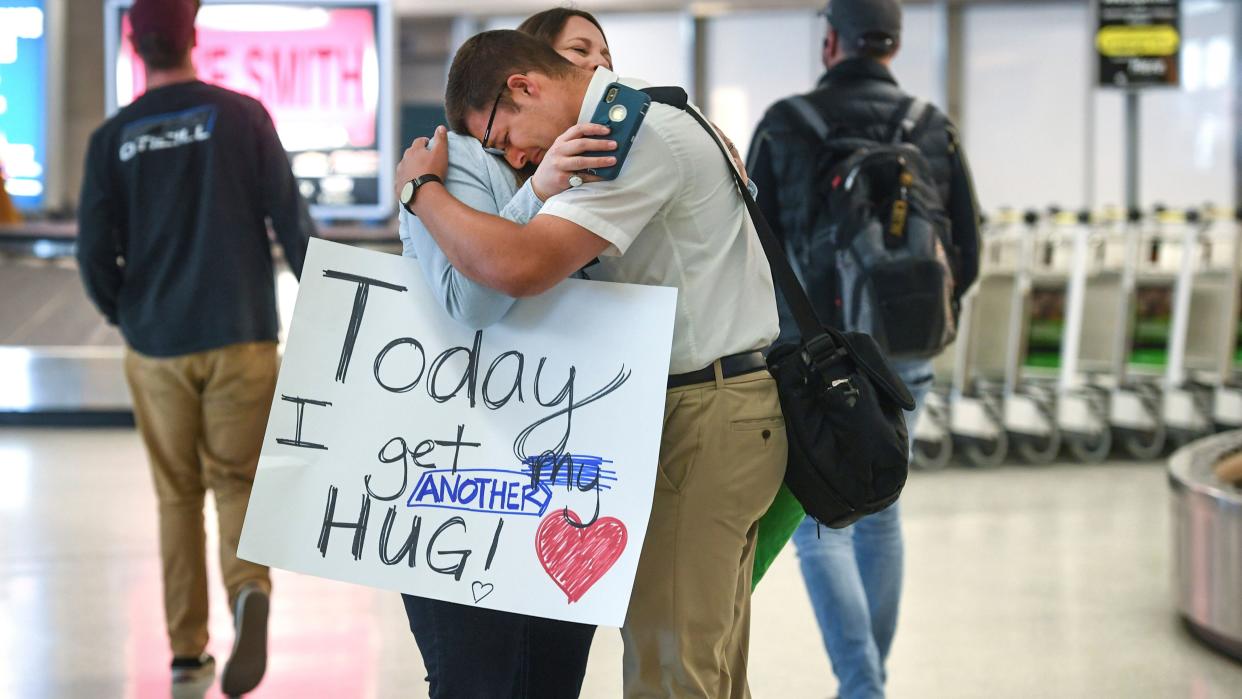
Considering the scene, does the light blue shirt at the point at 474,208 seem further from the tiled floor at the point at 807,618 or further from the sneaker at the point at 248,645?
the tiled floor at the point at 807,618

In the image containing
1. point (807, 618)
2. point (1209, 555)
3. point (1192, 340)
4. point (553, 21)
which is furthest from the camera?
point (1192, 340)

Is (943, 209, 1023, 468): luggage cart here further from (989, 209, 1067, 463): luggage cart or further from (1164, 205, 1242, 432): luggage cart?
(1164, 205, 1242, 432): luggage cart

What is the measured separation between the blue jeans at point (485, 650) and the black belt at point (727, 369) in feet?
1.27

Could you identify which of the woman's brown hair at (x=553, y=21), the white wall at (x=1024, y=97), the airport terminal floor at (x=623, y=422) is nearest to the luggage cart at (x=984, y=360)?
the airport terminal floor at (x=623, y=422)

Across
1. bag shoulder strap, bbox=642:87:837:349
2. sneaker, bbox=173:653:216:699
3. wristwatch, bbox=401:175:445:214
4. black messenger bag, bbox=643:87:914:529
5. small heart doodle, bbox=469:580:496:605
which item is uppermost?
wristwatch, bbox=401:175:445:214

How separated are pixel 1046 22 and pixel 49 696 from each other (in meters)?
9.28

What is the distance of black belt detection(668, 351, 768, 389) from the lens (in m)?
1.56

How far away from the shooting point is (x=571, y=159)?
55.8 inches

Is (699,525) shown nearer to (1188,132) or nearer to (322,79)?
(322,79)

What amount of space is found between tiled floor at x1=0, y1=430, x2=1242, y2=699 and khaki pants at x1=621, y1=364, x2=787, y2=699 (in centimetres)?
155

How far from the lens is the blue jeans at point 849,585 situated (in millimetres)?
2531

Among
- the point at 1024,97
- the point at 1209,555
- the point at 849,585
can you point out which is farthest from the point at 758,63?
the point at 849,585

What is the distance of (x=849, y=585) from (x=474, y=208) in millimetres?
1365

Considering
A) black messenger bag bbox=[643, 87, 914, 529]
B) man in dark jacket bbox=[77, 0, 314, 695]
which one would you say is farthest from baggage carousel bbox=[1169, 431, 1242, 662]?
man in dark jacket bbox=[77, 0, 314, 695]
